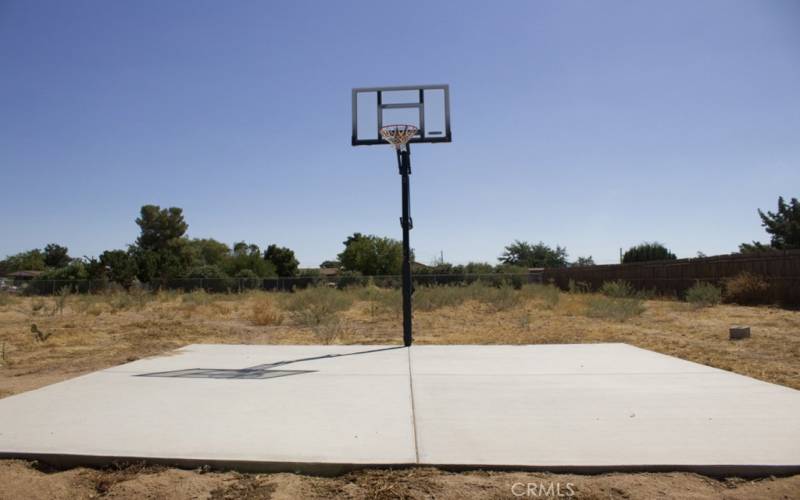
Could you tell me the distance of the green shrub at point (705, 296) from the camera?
75.3 ft

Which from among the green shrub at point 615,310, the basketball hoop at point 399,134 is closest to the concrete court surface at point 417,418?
the basketball hoop at point 399,134

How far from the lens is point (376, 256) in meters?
62.1

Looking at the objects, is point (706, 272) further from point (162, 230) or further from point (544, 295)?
point (162, 230)

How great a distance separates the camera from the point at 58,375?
343 inches

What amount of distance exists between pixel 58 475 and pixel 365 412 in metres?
2.63

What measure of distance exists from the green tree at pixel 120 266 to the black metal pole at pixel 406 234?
38.6 meters

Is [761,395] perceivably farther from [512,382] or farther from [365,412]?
[365,412]

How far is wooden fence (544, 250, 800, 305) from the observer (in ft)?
70.0

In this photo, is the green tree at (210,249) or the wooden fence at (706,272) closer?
the wooden fence at (706,272)

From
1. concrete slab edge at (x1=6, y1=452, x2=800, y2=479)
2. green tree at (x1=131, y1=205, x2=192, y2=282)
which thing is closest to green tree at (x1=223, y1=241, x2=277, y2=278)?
green tree at (x1=131, y1=205, x2=192, y2=282)

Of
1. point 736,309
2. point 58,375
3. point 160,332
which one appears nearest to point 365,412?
point 58,375

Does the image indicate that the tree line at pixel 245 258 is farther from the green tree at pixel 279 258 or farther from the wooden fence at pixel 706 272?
A: the wooden fence at pixel 706 272

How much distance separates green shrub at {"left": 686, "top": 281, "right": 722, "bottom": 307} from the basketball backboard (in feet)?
51.7

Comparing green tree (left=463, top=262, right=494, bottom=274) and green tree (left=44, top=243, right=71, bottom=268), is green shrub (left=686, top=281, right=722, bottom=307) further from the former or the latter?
green tree (left=44, top=243, right=71, bottom=268)
